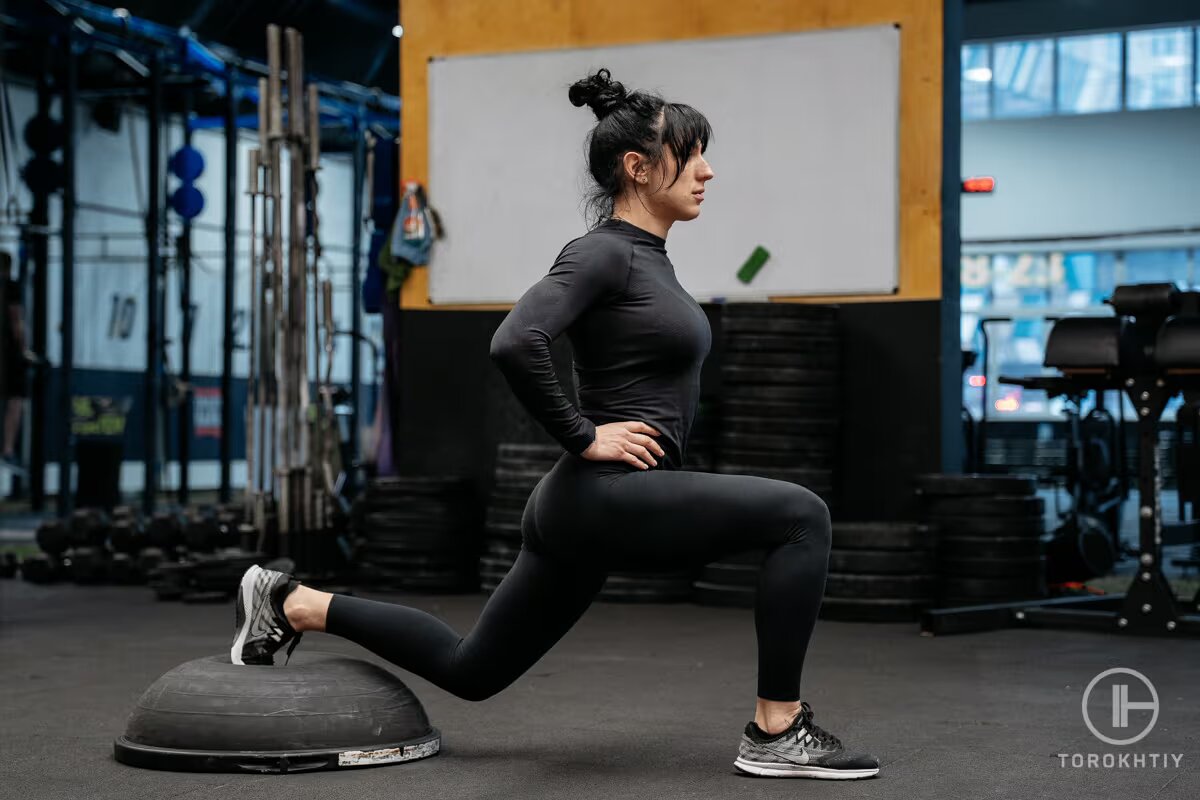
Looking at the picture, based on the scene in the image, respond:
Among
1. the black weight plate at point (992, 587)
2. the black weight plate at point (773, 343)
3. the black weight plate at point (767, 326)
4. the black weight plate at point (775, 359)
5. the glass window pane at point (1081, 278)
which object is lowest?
the black weight plate at point (992, 587)

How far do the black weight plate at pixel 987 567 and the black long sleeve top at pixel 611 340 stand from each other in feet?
10.6

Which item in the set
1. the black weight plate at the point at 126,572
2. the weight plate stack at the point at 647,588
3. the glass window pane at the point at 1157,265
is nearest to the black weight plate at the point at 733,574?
the weight plate stack at the point at 647,588

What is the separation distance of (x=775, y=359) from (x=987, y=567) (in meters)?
Result: 1.12

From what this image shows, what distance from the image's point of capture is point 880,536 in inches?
210

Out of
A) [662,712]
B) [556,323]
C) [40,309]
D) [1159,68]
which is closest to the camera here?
[556,323]

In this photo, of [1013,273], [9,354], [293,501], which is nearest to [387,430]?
[293,501]

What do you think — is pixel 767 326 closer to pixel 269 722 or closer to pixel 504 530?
pixel 504 530

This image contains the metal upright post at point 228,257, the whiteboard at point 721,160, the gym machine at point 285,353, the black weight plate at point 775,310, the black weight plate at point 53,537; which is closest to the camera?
the black weight plate at point 775,310

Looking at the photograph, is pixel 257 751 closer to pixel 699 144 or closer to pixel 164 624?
pixel 699 144

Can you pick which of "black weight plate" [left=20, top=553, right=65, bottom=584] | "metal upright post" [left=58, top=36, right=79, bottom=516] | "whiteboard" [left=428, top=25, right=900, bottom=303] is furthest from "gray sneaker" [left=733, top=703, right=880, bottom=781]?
"metal upright post" [left=58, top=36, right=79, bottom=516]

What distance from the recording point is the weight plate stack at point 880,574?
5.31 meters

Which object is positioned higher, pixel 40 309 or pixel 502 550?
pixel 40 309

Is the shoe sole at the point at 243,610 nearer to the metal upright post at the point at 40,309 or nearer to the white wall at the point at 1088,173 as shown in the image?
the metal upright post at the point at 40,309

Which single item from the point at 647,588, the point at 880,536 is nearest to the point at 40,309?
the point at 647,588
